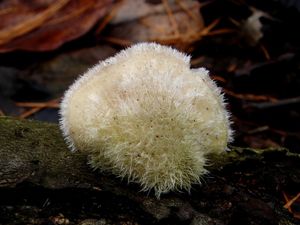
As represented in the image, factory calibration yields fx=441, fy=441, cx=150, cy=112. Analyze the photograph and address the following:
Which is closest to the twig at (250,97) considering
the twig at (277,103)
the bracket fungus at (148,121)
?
the twig at (277,103)

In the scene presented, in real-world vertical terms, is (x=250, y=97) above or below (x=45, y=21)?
below

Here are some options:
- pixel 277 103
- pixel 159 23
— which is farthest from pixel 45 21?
pixel 277 103

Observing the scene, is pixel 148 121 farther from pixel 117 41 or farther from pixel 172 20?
pixel 172 20

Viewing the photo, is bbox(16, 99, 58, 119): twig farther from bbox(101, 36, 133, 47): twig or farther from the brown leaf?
bbox(101, 36, 133, 47): twig

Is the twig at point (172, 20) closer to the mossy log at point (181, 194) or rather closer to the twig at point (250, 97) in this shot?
the twig at point (250, 97)

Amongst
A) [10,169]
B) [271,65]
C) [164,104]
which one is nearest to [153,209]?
[164,104]

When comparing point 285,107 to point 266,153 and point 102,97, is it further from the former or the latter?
point 102,97

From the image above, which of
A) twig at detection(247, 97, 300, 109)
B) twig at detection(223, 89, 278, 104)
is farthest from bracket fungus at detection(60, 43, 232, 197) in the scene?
twig at detection(223, 89, 278, 104)
